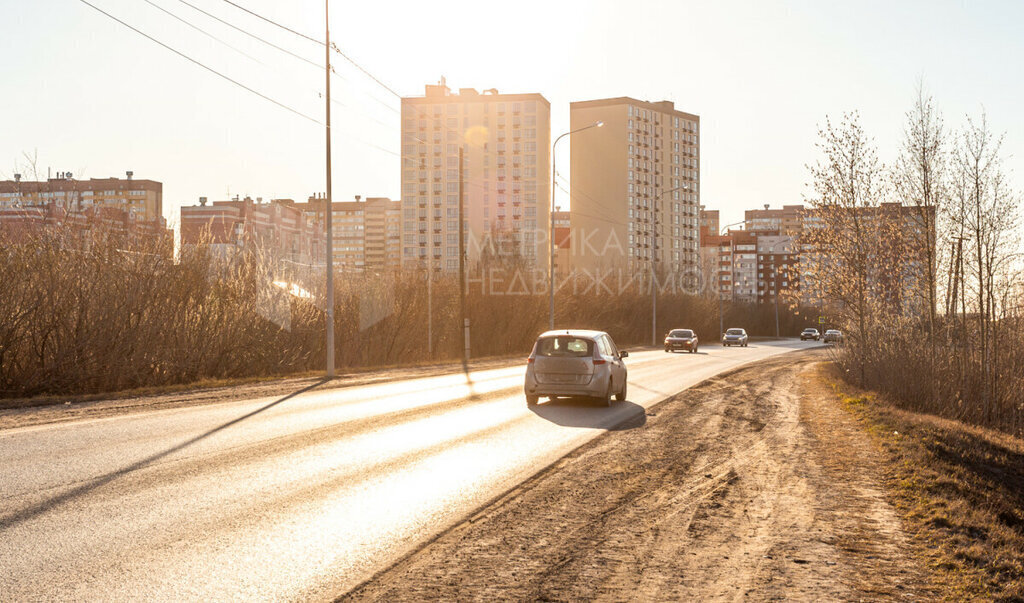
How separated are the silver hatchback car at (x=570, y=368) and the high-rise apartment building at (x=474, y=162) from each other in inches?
5334

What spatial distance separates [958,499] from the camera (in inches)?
332

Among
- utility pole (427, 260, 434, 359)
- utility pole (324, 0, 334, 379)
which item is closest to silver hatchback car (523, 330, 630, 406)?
utility pole (324, 0, 334, 379)

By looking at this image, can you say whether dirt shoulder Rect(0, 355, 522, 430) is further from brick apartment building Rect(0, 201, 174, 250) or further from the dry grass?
the dry grass

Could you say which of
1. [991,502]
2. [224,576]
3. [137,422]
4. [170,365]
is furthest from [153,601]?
[170,365]

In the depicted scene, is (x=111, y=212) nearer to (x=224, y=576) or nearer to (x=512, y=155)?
(x=224, y=576)

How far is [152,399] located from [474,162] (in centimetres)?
14157

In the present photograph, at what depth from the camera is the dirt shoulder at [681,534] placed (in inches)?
211

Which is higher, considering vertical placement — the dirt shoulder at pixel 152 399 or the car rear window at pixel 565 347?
the car rear window at pixel 565 347

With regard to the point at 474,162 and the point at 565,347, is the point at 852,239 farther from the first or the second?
the point at 474,162

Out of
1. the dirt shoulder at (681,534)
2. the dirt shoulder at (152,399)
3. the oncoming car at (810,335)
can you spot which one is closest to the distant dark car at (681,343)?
the dirt shoulder at (152,399)

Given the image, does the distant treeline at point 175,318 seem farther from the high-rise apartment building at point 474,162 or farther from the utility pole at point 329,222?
→ the high-rise apartment building at point 474,162

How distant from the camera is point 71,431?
1230 cm

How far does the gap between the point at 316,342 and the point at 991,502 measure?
83.5 feet

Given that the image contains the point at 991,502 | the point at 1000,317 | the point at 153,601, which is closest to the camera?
the point at 153,601
